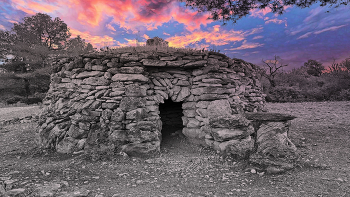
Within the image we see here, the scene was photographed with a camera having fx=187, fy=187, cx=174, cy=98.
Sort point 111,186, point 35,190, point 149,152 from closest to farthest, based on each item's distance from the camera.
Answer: point 35,190, point 111,186, point 149,152

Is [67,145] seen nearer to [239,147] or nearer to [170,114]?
[170,114]

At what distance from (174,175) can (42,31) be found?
76.5ft

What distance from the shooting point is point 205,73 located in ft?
16.4

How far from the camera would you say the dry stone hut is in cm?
449

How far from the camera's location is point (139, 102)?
15.3 feet

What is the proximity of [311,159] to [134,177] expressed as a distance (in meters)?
3.82

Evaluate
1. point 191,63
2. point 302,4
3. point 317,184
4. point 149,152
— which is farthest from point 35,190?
point 302,4

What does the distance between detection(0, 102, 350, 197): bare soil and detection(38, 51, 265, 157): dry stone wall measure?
37 centimetres

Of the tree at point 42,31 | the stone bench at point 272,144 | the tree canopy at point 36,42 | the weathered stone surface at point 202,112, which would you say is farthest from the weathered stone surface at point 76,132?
the tree at point 42,31

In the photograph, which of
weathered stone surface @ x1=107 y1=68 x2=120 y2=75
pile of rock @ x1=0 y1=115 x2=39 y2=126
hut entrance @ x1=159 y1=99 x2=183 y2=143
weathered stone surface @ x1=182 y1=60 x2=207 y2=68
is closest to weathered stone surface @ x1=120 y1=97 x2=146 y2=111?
weathered stone surface @ x1=107 y1=68 x2=120 y2=75

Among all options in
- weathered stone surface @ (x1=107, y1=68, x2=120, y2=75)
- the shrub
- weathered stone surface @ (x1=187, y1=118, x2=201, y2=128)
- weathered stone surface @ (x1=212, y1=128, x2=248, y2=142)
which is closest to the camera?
weathered stone surface @ (x1=212, y1=128, x2=248, y2=142)

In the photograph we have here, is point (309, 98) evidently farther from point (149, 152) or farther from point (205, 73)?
point (149, 152)

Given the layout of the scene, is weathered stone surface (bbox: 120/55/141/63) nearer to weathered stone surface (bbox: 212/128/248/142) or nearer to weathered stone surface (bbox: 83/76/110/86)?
weathered stone surface (bbox: 83/76/110/86)

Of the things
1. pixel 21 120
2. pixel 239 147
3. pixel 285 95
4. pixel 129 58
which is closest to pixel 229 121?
pixel 239 147
